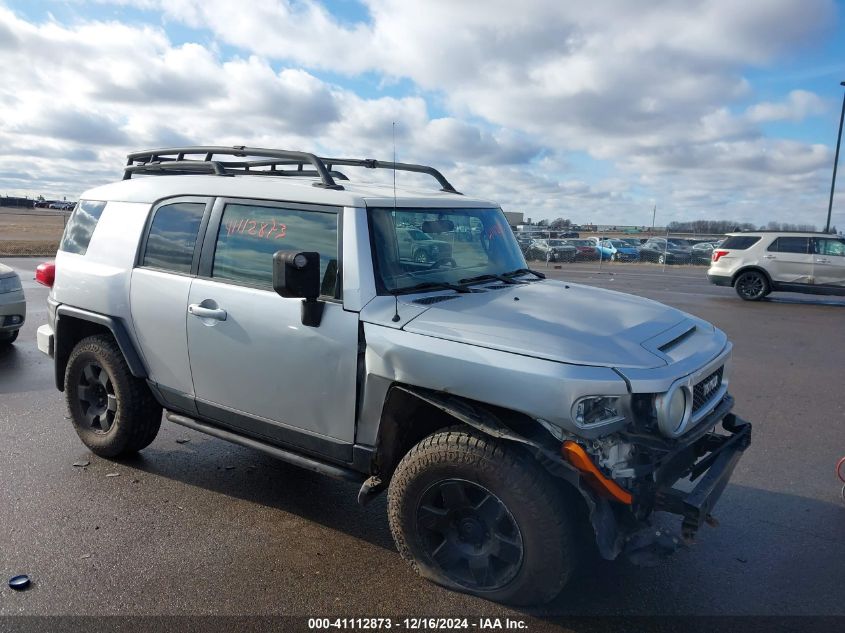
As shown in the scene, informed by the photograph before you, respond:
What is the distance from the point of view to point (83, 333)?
4879 mm

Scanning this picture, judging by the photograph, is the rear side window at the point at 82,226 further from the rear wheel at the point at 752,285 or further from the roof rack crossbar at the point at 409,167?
the rear wheel at the point at 752,285

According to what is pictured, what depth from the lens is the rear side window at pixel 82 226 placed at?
4711mm

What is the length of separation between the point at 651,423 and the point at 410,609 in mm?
1390

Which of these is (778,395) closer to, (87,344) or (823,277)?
(87,344)

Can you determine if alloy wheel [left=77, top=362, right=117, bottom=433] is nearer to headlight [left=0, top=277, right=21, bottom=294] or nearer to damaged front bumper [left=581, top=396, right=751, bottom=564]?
damaged front bumper [left=581, top=396, right=751, bottom=564]

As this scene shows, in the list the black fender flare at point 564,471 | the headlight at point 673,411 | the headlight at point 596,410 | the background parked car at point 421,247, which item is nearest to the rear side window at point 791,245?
the background parked car at point 421,247

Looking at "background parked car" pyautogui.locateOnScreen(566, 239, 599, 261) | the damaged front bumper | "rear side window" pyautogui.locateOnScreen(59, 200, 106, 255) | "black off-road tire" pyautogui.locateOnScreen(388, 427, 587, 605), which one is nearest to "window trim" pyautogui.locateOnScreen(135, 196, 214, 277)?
"rear side window" pyautogui.locateOnScreen(59, 200, 106, 255)

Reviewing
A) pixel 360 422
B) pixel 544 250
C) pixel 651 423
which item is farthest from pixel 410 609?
pixel 544 250

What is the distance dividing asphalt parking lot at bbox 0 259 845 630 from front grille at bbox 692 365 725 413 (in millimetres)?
886

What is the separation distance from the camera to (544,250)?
31.4 meters

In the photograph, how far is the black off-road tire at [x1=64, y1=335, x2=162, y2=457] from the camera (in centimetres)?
442

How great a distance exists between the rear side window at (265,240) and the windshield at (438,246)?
264 millimetres

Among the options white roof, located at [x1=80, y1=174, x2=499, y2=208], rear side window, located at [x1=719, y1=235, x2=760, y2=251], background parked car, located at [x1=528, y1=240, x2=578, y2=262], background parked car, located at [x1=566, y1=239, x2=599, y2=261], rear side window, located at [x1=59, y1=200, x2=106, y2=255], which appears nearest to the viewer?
white roof, located at [x1=80, y1=174, x2=499, y2=208]

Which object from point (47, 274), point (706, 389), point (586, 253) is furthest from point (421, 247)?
point (586, 253)
